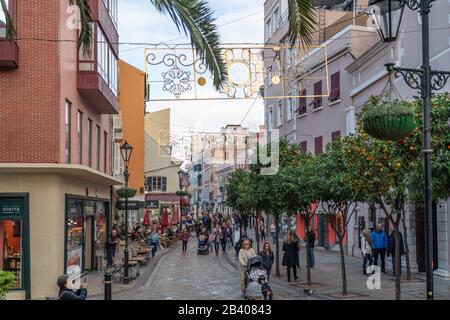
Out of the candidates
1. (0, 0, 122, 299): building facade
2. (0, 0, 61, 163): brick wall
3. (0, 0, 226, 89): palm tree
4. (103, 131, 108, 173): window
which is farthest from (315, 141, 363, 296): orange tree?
(103, 131, 108, 173): window

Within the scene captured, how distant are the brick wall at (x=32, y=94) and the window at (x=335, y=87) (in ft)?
53.9

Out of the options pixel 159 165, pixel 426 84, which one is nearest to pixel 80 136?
pixel 426 84

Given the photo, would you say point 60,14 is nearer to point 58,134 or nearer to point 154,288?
point 58,134

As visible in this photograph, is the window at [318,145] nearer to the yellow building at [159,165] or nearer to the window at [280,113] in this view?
the window at [280,113]

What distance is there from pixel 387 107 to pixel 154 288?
12.7 m

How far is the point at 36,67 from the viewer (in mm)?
17938

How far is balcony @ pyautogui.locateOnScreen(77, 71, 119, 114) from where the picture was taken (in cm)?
2089

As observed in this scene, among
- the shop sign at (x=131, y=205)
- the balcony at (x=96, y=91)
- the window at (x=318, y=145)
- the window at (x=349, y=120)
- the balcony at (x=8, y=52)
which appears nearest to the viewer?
the balcony at (x=8, y=52)

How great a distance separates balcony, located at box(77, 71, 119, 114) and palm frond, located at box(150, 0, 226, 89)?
13.0 meters

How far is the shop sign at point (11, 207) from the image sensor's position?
1773 centimetres

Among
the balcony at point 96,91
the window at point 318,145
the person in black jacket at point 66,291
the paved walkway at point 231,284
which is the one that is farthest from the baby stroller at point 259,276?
the window at point 318,145

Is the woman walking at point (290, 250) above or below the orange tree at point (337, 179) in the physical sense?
below

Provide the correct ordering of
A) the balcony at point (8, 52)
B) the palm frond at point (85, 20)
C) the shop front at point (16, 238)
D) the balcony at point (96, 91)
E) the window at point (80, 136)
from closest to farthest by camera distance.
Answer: the palm frond at point (85, 20)
the balcony at point (8, 52)
the shop front at point (16, 238)
the balcony at point (96, 91)
the window at point (80, 136)

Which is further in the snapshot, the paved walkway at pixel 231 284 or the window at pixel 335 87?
the window at pixel 335 87
